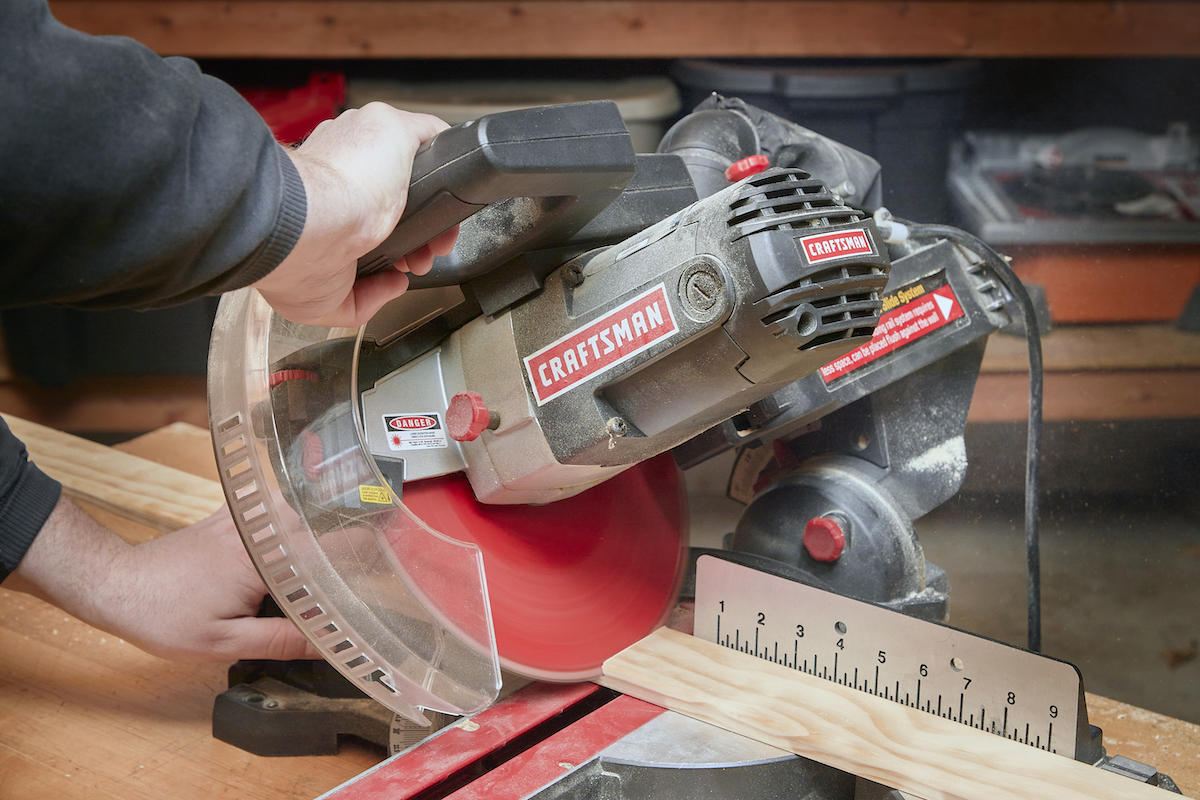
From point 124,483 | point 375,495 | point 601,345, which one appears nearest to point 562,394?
point 601,345

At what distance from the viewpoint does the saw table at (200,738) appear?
2.67 ft

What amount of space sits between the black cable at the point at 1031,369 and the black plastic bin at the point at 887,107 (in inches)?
46.7

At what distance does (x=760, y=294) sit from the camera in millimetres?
687

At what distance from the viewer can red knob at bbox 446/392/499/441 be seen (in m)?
0.81

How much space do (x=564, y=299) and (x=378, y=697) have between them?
37 cm

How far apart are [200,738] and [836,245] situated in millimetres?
786

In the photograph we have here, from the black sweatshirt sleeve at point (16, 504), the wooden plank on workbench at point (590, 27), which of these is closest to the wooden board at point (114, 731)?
the black sweatshirt sleeve at point (16, 504)

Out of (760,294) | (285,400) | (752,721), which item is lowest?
(752,721)

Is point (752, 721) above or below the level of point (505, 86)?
below

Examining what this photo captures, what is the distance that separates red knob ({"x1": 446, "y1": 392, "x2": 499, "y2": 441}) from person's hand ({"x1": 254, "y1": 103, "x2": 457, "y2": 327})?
0.11 m

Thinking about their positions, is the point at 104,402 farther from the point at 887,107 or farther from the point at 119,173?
the point at 119,173

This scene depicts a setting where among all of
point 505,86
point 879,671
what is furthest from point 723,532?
point 505,86

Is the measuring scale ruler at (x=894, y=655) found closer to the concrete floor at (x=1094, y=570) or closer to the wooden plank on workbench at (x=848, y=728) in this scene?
the wooden plank on workbench at (x=848, y=728)

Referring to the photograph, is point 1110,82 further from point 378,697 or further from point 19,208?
point 19,208
